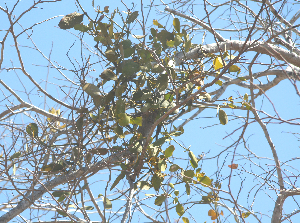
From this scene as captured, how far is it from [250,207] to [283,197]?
10.8 inches

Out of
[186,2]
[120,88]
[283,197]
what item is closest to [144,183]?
[120,88]

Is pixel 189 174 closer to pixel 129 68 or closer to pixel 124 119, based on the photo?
pixel 124 119

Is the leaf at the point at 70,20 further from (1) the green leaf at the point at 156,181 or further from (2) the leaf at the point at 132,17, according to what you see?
(1) the green leaf at the point at 156,181

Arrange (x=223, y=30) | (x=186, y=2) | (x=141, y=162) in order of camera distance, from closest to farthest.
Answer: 1. (x=141, y=162)
2. (x=186, y=2)
3. (x=223, y=30)

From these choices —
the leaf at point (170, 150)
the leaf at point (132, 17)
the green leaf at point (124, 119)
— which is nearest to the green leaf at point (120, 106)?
the green leaf at point (124, 119)

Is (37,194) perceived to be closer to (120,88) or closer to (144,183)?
(144,183)

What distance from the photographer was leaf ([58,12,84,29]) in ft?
4.01

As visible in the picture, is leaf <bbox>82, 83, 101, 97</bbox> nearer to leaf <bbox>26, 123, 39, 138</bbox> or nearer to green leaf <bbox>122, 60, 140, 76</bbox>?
green leaf <bbox>122, 60, 140, 76</bbox>

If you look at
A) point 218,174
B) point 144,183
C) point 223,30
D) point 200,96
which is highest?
point 223,30

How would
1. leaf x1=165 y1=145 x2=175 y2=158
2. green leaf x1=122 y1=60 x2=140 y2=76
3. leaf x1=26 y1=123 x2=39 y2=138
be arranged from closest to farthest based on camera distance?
green leaf x1=122 y1=60 x2=140 y2=76
leaf x1=165 y1=145 x2=175 y2=158
leaf x1=26 y1=123 x2=39 y2=138

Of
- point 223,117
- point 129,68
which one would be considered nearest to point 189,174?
point 223,117

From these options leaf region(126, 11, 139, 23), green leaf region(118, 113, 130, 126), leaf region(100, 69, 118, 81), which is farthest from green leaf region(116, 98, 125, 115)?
leaf region(126, 11, 139, 23)

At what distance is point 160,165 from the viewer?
125cm

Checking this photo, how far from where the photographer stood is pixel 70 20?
1.24 m
